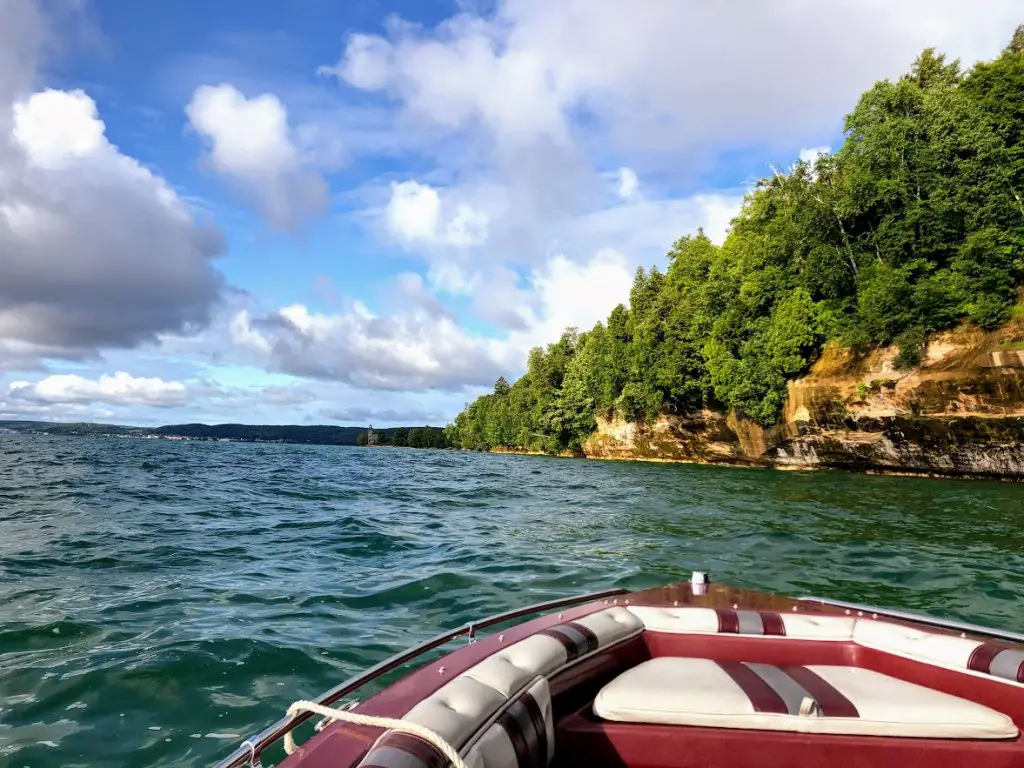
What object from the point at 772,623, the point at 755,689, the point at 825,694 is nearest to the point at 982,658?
the point at 825,694

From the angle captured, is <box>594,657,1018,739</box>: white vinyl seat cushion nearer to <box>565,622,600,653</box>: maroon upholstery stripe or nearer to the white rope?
<box>565,622,600,653</box>: maroon upholstery stripe

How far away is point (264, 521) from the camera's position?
1205 centimetres

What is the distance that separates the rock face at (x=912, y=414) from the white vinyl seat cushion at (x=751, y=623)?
25.9m

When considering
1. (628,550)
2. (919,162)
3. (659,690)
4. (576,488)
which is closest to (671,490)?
(576,488)

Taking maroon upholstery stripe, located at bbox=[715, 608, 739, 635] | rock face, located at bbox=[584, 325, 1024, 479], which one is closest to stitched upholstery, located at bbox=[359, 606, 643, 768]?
maroon upholstery stripe, located at bbox=[715, 608, 739, 635]

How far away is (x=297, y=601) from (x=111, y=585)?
2438mm

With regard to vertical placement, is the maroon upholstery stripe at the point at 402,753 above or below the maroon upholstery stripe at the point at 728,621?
above

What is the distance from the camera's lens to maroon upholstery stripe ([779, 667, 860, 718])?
2.74m

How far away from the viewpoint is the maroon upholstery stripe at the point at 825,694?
274 centimetres

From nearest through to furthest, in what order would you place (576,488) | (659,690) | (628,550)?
(659,690)
(628,550)
(576,488)

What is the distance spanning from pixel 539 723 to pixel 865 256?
3596 cm

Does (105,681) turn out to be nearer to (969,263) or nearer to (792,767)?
(792,767)

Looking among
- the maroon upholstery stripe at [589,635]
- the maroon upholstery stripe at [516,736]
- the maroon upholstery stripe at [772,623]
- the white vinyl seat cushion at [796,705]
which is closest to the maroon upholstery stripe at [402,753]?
the maroon upholstery stripe at [516,736]

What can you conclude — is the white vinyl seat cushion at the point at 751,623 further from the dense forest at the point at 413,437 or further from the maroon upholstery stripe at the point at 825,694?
the dense forest at the point at 413,437
